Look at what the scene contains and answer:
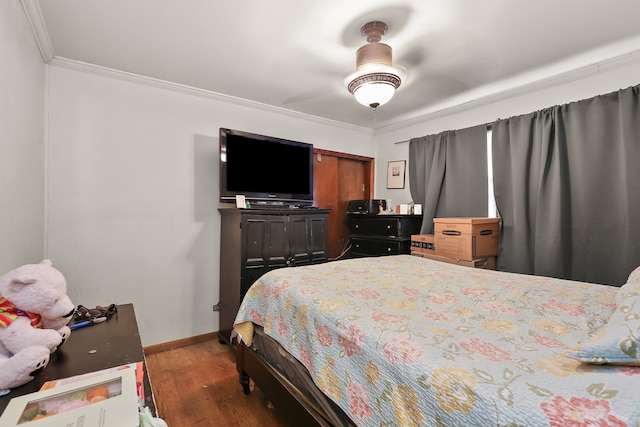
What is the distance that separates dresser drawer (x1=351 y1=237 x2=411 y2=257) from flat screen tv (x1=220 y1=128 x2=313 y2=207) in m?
0.92

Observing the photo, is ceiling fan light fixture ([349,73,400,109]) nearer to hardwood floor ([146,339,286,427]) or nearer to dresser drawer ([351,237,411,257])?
dresser drawer ([351,237,411,257])

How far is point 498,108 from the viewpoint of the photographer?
10.0 feet

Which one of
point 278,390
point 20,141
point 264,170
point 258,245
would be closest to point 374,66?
point 264,170

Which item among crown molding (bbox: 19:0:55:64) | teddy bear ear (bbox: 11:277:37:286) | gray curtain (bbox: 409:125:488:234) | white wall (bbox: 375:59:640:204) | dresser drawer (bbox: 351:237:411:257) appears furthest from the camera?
dresser drawer (bbox: 351:237:411:257)

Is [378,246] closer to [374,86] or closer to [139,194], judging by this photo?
[374,86]

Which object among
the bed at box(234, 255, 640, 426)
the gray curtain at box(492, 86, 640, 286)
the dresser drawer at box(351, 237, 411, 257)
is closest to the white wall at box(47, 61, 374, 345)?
the bed at box(234, 255, 640, 426)

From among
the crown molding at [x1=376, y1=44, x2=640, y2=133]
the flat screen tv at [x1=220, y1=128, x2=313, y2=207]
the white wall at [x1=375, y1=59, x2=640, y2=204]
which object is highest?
the crown molding at [x1=376, y1=44, x2=640, y2=133]

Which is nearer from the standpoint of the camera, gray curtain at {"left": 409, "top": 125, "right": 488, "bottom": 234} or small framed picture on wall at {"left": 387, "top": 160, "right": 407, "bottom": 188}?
gray curtain at {"left": 409, "top": 125, "right": 488, "bottom": 234}

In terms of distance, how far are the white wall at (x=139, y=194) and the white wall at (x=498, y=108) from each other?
202 centimetres

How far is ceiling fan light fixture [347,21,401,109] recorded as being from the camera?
75.3 inches

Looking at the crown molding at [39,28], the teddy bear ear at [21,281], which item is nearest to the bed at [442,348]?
the teddy bear ear at [21,281]

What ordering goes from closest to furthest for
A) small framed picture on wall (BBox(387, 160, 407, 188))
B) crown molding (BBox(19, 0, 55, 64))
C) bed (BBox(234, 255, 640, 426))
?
1. bed (BBox(234, 255, 640, 426))
2. crown molding (BBox(19, 0, 55, 64))
3. small framed picture on wall (BBox(387, 160, 407, 188))

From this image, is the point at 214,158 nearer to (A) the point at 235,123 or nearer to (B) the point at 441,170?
(A) the point at 235,123

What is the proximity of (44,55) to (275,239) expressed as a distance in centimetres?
220
